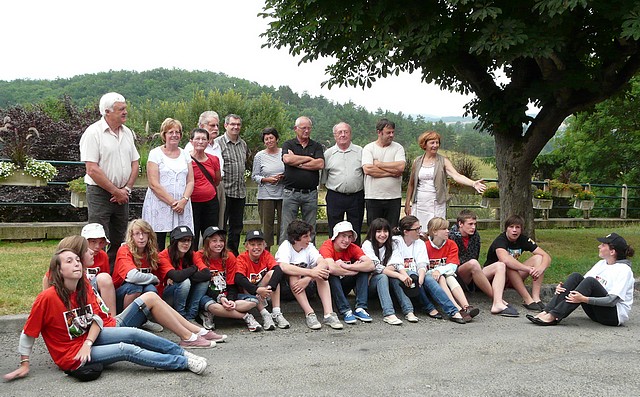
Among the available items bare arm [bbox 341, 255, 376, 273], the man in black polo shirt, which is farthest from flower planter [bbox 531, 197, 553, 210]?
bare arm [bbox 341, 255, 376, 273]

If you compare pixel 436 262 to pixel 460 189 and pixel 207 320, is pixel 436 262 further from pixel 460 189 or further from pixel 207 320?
pixel 460 189

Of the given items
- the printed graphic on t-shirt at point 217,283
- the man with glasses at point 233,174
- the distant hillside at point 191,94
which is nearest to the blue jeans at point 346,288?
the printed graphic on t-shirt at point 217,283

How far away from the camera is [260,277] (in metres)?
6.40

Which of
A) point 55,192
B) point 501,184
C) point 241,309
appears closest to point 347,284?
point 241,309

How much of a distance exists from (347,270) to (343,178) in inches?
69.7

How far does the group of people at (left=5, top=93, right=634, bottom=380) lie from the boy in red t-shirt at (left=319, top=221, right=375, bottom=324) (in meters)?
0.02

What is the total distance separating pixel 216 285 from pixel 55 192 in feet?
25.4

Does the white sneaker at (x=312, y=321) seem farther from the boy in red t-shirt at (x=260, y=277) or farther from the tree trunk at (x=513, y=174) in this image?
the tree trunk at (x=513, y=174)

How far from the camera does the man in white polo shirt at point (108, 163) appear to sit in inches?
253

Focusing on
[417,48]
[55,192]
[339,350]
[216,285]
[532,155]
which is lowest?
[339,350]

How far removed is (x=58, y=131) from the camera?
15.6 meters

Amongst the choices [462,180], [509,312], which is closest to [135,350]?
[509,312]

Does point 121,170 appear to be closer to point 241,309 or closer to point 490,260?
point 241,309

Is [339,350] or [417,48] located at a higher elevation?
[417,48]
